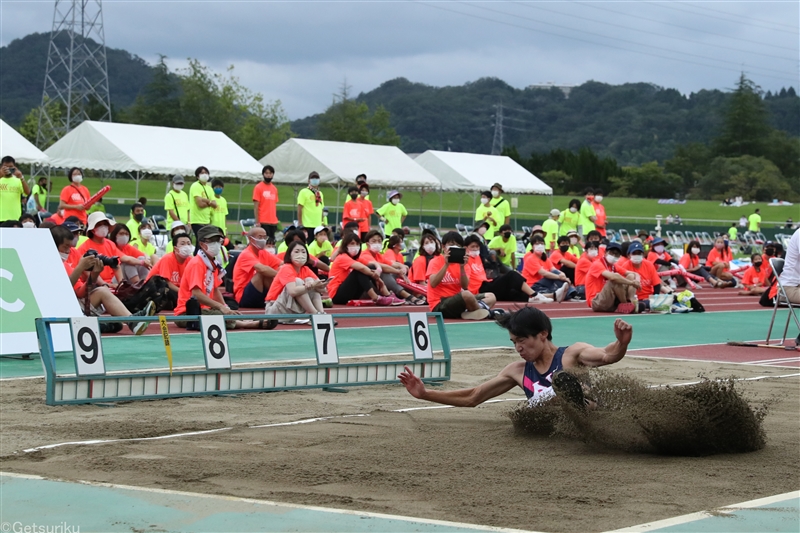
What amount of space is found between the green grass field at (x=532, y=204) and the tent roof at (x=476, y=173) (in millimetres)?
14435

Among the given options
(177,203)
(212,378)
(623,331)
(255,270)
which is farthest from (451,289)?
(623,331)

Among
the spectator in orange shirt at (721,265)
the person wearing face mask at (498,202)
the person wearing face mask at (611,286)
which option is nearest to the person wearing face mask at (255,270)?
the person wearing face mask at (611,286)

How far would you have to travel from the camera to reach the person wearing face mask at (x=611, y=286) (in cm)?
1797

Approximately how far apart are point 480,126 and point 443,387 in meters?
154

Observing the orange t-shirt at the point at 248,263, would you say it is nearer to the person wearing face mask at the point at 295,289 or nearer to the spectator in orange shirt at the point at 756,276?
the person wearing face mask at the point at 295,289

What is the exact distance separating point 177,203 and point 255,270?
5.91 meters

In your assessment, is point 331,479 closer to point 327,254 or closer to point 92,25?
point 327,254

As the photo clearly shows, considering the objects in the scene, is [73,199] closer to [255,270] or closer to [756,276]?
[255,270]

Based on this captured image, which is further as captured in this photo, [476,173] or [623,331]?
[476,173]

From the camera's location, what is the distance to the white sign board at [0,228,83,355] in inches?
412

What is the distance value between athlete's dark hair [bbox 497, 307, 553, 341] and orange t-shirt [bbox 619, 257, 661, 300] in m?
12.0

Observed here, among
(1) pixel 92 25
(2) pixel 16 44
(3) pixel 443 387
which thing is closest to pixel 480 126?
(2) pixel 16 44

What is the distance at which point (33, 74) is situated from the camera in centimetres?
16512

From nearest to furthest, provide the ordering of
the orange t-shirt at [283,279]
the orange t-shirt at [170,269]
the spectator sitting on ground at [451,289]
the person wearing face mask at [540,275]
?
the orange t-shirt at [283,279]
the orange t-shirt at [170,269]
the spectator sitting on ground at [451,289]
the person wearing face mask at [540,275]
